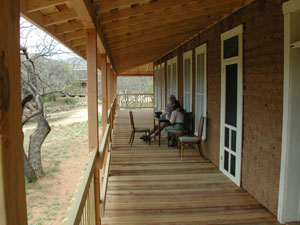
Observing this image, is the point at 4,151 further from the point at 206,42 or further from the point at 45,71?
the point at 45,71

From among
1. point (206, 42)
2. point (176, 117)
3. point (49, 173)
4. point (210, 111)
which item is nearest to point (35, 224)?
point (49, 173)

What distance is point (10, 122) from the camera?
2.17 feet

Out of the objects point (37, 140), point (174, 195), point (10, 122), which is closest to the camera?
point (10, 122)

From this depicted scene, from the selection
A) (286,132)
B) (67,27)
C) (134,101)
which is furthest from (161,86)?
(286,132)

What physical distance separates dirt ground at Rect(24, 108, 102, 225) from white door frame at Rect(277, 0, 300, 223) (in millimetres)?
6012

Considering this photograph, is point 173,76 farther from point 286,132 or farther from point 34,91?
point 286,132

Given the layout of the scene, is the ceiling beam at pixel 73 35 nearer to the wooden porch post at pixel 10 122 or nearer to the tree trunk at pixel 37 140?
the wooden porch post at pixel 10 122

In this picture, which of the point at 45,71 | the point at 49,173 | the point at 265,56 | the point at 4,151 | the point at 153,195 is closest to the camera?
the point at 4,151

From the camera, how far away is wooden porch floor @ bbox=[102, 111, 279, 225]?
3.28m

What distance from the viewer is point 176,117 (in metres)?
6.51

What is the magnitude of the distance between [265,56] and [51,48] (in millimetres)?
8739

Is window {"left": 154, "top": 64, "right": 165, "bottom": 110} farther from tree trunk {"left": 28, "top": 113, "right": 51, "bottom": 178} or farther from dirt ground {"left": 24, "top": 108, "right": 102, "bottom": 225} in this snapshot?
tree trunk {"left": 28, "top": 113, "right": 51, "bottom": 178}

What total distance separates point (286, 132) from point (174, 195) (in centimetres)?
179

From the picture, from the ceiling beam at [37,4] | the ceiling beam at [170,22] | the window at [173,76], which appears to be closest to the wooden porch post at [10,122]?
the ceiling beam at [37,4]
